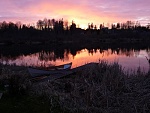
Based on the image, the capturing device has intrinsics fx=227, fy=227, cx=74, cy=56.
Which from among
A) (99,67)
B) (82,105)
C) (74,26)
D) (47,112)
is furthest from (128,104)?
(74,26)

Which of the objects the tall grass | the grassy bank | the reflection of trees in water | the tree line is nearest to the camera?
the grassy bank

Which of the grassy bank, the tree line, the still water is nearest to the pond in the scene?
the still water

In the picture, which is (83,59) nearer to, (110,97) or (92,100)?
(110,97)

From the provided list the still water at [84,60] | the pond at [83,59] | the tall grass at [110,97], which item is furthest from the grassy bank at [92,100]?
the still water at [84,60]

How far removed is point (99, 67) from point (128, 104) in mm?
5207

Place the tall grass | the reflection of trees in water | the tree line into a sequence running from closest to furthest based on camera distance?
1. the tall grass
2. the reflection of trees in water
3. the tree line

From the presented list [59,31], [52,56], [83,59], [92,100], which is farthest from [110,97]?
[59,31]

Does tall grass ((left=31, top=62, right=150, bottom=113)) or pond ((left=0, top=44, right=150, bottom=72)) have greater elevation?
tall grass ((left=31, top=62, right=150, bottom=113))

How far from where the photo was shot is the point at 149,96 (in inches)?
268

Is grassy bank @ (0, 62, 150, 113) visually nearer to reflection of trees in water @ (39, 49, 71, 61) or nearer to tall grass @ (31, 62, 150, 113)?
tall grass @ (31, 62, 150, 113)

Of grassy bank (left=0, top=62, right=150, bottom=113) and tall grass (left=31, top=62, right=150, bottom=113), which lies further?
tall grass (left=31, top=62, right=150, bottom=113)

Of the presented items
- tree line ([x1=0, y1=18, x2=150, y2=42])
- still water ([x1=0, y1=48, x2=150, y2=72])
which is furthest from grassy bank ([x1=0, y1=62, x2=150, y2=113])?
tree line ([x1=0, y1=18, x2=150, y2=42])

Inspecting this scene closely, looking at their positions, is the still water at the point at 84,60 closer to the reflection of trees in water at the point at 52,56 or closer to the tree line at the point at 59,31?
the reflection of trees in water at the point at 52,56

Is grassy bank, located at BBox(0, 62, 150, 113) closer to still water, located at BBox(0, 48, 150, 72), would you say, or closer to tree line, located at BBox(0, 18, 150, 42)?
still water, located at BBox(0, 48, 150, 72)
